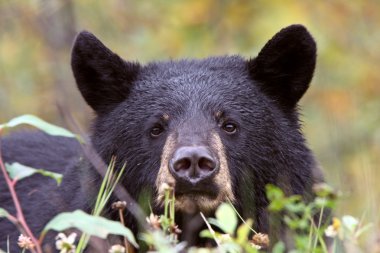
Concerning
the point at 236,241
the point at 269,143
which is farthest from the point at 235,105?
the point at 236,241

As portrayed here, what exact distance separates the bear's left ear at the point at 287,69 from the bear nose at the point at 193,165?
1212 millimetres

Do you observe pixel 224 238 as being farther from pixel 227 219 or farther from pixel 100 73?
pixel 100 73

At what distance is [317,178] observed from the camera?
5570 mm

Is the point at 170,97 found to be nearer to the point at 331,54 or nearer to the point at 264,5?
the point at 264,5

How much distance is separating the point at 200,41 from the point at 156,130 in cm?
489

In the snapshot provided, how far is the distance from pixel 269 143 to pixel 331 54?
5.40 m

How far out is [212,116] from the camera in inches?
207

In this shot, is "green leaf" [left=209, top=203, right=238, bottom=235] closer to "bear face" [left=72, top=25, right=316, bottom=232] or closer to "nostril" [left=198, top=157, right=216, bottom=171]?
"nostril" [left=198, top=157, right=216, bottom=171]

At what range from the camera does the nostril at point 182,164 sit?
4.54 metres

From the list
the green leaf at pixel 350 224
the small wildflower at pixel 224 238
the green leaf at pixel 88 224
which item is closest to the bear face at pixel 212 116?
the small wildflower at pixel 224 238

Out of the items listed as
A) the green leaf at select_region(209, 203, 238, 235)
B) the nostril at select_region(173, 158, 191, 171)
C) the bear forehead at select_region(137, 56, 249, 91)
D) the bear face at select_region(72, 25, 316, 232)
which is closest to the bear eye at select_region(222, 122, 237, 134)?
the bear face at select_region(72, 25, 316, 232)

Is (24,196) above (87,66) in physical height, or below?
below

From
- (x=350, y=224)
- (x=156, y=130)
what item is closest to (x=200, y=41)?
(x=156, y=130)

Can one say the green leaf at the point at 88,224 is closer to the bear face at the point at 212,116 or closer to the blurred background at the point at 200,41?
the bear face at the point at 212,116
